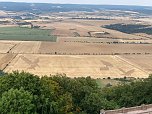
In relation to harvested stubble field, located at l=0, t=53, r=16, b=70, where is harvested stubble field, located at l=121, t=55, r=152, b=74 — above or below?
below

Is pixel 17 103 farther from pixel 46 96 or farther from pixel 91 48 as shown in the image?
pixel 91 48

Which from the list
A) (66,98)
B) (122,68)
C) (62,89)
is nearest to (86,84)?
(62,89)

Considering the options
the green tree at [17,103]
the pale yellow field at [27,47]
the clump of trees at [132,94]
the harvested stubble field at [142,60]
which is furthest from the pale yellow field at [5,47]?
the green tree at [17,103]

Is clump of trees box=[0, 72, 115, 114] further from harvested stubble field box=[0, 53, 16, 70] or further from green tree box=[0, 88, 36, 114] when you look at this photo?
harvested stubble field box=[0, 53, 16, 70]

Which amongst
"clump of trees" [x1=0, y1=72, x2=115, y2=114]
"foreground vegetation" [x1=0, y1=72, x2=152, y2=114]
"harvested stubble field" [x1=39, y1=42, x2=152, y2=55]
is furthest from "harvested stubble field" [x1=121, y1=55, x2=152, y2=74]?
"clump of trees" [x1=0, y1=72, x2=115, y2=114]

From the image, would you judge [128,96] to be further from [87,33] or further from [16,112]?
[87,33]

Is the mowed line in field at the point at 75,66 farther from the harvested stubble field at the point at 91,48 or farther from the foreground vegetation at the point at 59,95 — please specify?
the foreground vegetation at the point at 59,95
